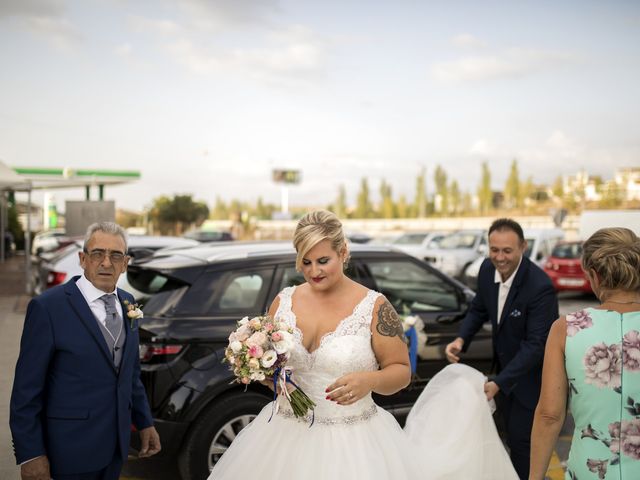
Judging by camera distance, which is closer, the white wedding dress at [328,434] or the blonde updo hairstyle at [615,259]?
the blonde updo hairstyle at [615,259]

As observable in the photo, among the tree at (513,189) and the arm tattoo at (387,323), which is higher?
the tree at (513,189)

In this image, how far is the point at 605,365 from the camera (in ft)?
8.20

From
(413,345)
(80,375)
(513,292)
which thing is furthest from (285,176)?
(80,375)

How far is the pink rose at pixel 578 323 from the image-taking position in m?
2.55

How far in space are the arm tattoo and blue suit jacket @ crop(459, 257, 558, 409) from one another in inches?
57.4

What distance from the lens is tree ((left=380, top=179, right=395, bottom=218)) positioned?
11250cm

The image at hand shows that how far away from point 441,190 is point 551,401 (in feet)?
364

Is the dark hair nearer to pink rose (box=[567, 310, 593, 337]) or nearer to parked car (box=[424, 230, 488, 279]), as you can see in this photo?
pink rose (box=[567, 310, 593, 337])

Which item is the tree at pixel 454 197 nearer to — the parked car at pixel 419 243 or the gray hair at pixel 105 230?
the parked car at pixel 419 243

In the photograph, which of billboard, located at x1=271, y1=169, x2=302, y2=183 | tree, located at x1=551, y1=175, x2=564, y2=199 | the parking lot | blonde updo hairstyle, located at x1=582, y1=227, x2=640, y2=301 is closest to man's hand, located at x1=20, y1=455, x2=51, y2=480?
blonde updo hairstyle, located at x1=582, y1=227, x2=640, y2=301

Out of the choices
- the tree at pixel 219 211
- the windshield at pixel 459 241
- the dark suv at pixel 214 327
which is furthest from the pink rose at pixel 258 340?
the tree at pixel 219 211

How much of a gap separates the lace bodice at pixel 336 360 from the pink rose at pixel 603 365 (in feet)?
3.30

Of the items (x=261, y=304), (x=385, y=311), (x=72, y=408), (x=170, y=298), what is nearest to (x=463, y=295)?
A: (x=261, y=304)

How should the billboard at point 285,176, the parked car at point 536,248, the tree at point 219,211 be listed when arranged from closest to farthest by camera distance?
the parked car at point 536,248 < the billboard at point 285,176 < the tree at point 219,211
